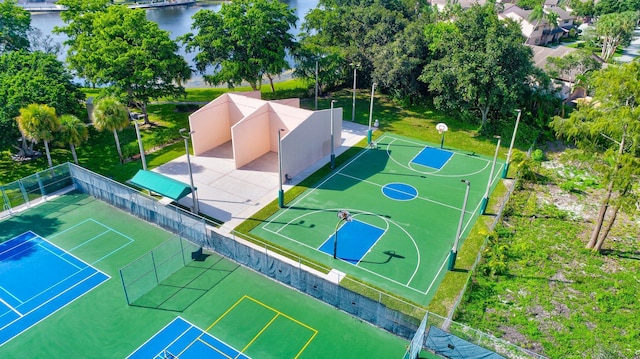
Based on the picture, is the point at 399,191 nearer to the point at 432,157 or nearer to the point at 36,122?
the point at 432,157

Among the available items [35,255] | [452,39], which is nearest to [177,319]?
[35,255]

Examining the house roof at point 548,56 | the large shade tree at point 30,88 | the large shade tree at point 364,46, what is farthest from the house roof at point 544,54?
the large shade tree at point 30,88

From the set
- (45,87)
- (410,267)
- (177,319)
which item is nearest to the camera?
(177,319)

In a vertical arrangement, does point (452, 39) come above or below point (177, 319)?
above

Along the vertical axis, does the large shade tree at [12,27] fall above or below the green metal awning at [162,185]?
above

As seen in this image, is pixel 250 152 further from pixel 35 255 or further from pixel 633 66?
pixel 633 66

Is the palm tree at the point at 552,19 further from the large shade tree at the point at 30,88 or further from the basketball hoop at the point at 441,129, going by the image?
the large shade tree at the point at 30,88
